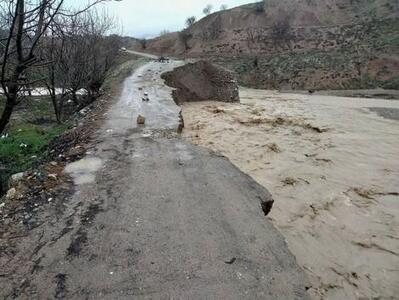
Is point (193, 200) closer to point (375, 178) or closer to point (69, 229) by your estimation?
point (69, 229)

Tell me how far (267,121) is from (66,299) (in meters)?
10.3

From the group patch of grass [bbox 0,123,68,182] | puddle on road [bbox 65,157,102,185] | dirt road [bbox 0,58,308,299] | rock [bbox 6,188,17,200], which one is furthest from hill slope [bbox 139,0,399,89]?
rock [bbox 6,188,17,200]

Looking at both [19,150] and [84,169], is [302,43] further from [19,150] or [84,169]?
[84,169]

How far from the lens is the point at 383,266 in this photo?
5.30 m

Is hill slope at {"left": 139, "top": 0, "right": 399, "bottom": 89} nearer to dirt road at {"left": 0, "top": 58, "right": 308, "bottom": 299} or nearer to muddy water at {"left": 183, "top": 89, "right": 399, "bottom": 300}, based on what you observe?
muddy water at {"left": 183, "top": 89, "right": 399, "bottom": 300}

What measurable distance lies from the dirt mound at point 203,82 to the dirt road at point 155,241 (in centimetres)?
1075

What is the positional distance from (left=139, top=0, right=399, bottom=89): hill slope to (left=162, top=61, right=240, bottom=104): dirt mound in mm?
15020

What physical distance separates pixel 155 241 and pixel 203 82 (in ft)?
46.0

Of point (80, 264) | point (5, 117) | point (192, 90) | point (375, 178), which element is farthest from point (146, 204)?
point (192, 90)

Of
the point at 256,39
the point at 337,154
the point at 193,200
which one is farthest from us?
the point at 256,39

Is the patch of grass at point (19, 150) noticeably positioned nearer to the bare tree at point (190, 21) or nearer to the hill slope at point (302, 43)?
the hill slope at point (302, 43)

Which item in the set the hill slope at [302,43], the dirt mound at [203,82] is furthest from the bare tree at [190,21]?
the dirt mound at [203,82]

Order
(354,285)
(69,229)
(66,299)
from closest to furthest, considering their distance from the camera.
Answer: (66,299) → (69,229) → (354,285)

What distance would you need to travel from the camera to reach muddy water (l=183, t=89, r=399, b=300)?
5176 mm
